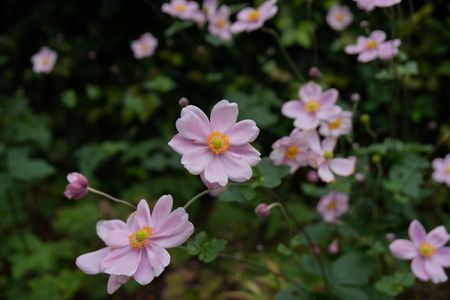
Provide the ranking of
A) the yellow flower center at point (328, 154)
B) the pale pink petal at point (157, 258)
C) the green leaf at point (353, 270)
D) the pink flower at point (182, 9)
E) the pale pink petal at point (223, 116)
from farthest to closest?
1. the pink flower at point (182, 9)
2. the green leaf at point (353, 270)
3. the yellow flower center at point (328, 154)
4. the pale pink petal at point (223, 116)
5. the pale pink petal at point (157, 258)

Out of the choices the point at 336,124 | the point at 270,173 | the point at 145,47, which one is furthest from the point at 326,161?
the point at 145,47

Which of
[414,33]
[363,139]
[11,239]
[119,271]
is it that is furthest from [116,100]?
[119,271]

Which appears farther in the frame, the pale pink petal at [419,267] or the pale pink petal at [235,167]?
the pale pink petal at [419,267]

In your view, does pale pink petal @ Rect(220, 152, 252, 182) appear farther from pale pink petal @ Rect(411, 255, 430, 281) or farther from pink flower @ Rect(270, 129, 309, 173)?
pale pink petal @ Rect(411, 255, 430, 281)

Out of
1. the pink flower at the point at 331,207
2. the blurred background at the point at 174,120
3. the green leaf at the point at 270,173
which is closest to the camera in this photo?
the green leaf at the point at 270,173

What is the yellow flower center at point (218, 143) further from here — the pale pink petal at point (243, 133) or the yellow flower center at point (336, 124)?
the yellow flower center at point (336, 124)

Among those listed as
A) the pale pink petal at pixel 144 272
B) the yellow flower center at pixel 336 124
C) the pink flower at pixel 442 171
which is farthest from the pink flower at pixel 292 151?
the pink flower at pixel 442 171

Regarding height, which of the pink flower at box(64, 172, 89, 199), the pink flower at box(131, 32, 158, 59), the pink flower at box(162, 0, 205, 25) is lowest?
the pink flower at box(64, 172, 89, 199)

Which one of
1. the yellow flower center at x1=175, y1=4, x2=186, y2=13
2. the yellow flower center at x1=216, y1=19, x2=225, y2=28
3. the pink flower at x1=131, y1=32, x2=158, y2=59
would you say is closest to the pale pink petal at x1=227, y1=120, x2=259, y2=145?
the yellow flower center at x1=175, y1=4, x2=186, y2=13
